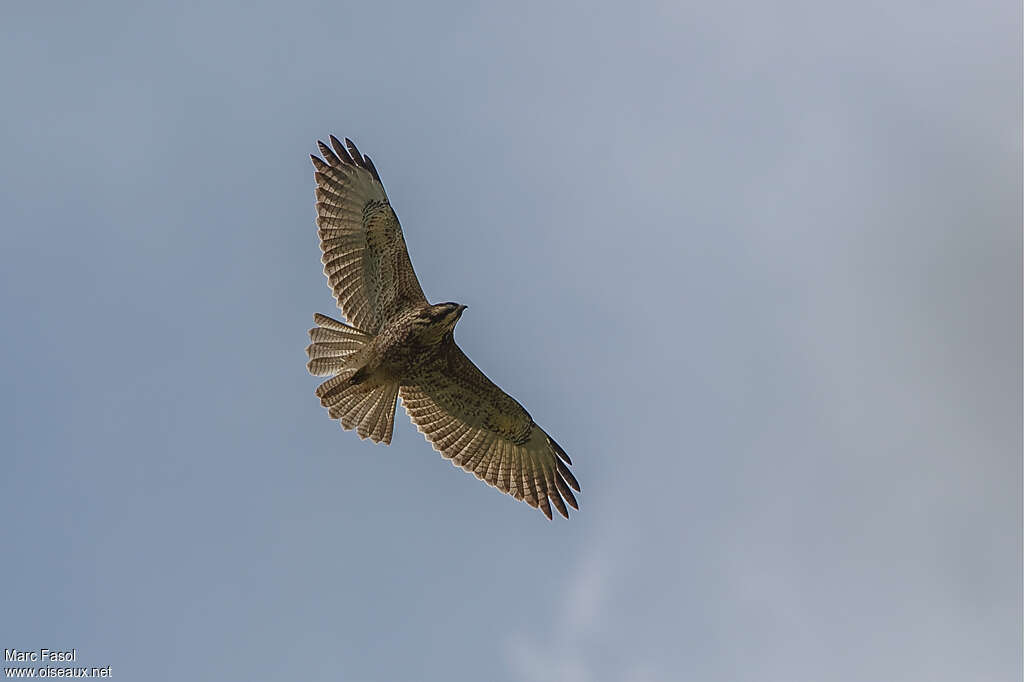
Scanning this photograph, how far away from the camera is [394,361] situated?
1770 cm

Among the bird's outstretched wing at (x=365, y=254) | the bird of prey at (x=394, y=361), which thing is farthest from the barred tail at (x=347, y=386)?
the bird's outstretched wing at (x=365, y=254)

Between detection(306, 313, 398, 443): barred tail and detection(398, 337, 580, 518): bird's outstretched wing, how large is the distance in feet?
1.96

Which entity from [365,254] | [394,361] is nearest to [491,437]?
[394,361]

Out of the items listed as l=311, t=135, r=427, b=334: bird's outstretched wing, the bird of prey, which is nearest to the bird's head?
the bird of prey

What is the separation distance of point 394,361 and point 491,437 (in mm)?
2221

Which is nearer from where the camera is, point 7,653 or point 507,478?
point 7,653

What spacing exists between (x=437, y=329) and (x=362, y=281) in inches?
61.2

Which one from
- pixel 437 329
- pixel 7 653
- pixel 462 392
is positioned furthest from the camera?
pixel 462 392

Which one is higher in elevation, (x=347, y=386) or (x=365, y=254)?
(x=365, y=254)

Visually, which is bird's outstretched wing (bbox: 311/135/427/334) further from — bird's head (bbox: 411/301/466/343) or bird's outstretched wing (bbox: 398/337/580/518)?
bird's outstretched wing (bbox: 398/337/580/518)

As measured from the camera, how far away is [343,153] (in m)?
18.8

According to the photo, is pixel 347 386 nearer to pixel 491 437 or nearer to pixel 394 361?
pixel 394 361

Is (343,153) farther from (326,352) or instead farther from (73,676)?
(73,676)

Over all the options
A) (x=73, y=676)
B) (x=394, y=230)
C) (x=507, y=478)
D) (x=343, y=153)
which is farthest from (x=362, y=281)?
(x=73, y=676)
